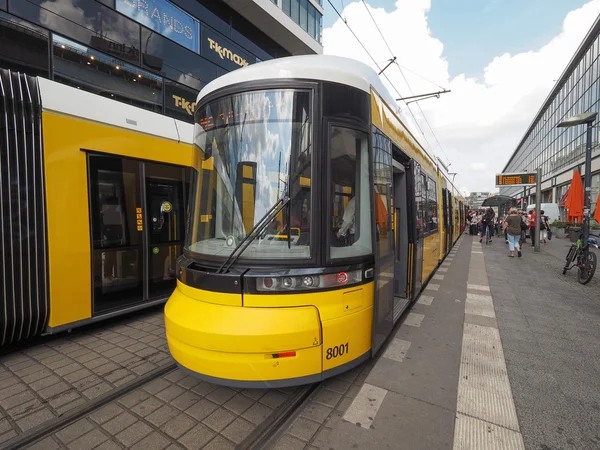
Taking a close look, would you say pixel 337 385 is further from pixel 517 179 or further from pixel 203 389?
pixel 517 179

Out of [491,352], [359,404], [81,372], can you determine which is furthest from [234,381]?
[491,352]

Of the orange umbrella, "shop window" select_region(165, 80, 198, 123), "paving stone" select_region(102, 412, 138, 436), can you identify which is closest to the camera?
"paving stone" select_region(102, 412, 138, 436)

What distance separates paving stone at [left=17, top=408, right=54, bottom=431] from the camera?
248 cm

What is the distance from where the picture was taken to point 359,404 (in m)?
2.70

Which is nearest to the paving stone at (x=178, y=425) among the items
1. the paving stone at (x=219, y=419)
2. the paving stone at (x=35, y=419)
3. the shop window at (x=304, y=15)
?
the paving stone at (x=219, y=419)

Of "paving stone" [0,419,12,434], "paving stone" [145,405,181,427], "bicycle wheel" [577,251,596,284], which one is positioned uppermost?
"bicycle wheel" [577,251,596,284]

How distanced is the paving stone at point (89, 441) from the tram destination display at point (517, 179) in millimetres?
17142

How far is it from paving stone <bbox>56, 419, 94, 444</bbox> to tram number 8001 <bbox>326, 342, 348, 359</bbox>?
1.99 m

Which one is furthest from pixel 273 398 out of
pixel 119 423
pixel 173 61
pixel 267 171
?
pixel 173 61

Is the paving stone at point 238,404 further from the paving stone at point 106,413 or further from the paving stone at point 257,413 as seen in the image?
the paving stone at point 106,413

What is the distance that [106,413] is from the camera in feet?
8.56

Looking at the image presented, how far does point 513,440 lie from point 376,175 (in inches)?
94.6

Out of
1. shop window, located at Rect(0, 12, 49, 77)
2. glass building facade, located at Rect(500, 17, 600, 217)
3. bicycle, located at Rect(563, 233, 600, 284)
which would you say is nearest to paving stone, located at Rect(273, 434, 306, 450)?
bicycle, located at Rect(563, 233, 600, 284)

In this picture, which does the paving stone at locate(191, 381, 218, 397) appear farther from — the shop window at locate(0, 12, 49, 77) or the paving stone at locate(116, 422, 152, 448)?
the shop window at locate(0, 12, 49, 77)
